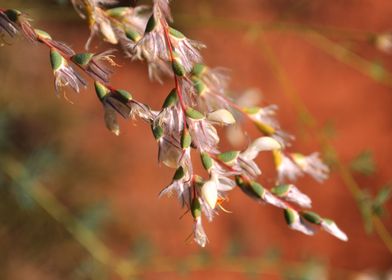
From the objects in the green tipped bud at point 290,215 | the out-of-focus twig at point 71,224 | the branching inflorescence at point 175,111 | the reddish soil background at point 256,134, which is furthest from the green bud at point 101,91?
the reddish soil background at point 256,134

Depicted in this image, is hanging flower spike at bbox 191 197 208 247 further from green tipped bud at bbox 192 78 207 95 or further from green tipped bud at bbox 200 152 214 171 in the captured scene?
green tipped bud at bbox 192 78 207 95

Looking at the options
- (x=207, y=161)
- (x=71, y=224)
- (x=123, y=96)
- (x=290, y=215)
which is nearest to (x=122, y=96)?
(x=123, y=96)

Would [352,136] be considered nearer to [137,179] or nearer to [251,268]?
Answer: [137,179]

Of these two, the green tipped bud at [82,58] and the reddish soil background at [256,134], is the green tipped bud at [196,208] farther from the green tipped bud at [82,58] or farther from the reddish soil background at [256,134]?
the reddish soil background at [256,134]

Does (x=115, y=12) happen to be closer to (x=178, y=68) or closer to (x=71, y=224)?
(x=178, y=68)

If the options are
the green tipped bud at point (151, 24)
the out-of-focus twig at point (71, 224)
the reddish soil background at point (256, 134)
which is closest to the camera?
the green tipped bud at point (151, 24)

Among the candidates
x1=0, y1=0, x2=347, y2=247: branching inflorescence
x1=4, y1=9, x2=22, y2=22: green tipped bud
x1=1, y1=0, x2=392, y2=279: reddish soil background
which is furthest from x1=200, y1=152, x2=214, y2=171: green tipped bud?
x1=1, y1=0, x2=392, y2=279: reddish soil background

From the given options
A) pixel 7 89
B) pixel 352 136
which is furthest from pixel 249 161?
pixel 352 136
